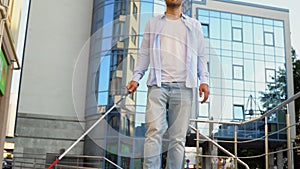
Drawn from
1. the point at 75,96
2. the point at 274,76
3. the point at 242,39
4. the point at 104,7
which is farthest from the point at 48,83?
the point at 274,76

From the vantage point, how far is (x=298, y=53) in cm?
1644

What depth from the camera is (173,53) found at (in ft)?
4.75

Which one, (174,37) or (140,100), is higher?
(174,37)

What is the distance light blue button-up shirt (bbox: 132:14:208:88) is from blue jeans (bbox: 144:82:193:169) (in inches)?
1.6

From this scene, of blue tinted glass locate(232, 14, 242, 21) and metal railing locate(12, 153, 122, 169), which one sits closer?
metal railing locate(12, 153, 122, 169)

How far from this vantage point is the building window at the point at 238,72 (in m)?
13.7

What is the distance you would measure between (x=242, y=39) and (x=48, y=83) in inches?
325

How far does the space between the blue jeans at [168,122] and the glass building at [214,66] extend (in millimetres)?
84

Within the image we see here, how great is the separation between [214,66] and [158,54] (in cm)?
27

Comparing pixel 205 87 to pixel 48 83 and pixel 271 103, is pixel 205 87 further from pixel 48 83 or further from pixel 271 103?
pixel 271 103

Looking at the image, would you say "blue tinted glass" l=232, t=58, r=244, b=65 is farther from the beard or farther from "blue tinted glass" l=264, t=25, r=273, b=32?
the beard

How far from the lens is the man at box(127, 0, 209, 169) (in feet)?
4.66

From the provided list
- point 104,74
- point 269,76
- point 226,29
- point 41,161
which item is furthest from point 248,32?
point 104,74

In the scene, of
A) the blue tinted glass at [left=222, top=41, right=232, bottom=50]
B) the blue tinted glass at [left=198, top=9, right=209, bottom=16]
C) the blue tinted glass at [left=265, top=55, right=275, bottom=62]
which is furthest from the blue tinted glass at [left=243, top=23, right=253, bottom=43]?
the blue tinted glass at [left=198, top=9, right=209, bottom=16]
